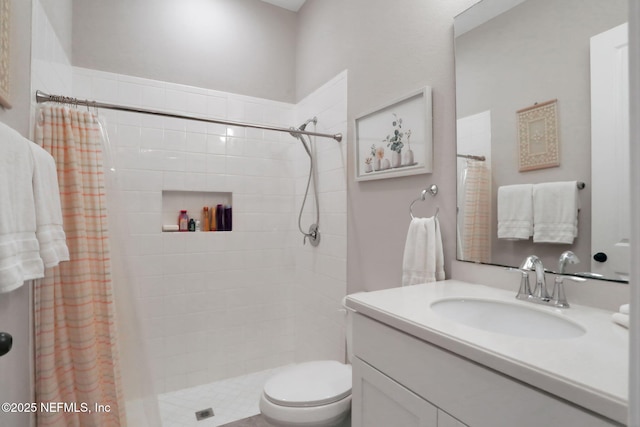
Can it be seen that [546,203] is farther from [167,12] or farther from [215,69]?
[167,12]

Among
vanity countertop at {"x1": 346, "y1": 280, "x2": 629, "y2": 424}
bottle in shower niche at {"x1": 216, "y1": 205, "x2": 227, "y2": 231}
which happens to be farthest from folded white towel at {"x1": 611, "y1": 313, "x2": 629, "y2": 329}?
bottle in shower niche at {"x1": 216, "y1": 205, "x2": 227, "y2": 231}

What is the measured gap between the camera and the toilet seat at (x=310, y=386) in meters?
1.34

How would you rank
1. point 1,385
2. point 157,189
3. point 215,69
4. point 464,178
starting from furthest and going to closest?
point 215,69
point 157,189
point 464,178
point 1,385

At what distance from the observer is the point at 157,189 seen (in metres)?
2.16

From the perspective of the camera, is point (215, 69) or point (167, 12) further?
point (215, 69)

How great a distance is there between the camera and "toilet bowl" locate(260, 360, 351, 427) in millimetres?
1304

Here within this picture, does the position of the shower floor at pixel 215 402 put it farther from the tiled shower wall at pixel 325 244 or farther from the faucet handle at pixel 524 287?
the faucet handle at pixel 524 287

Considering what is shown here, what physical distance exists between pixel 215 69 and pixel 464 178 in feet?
6.41

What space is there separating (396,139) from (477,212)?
0.56 metres

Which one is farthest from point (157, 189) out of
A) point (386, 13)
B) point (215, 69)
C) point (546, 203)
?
point (546, 203)

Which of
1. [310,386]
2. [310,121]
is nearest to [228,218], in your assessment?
[310,121]

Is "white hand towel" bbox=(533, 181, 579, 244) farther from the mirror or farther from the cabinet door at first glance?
the cabinet door

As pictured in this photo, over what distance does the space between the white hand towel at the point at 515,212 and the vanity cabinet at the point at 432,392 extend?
2.00ft

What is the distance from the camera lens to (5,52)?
1.04 meters
